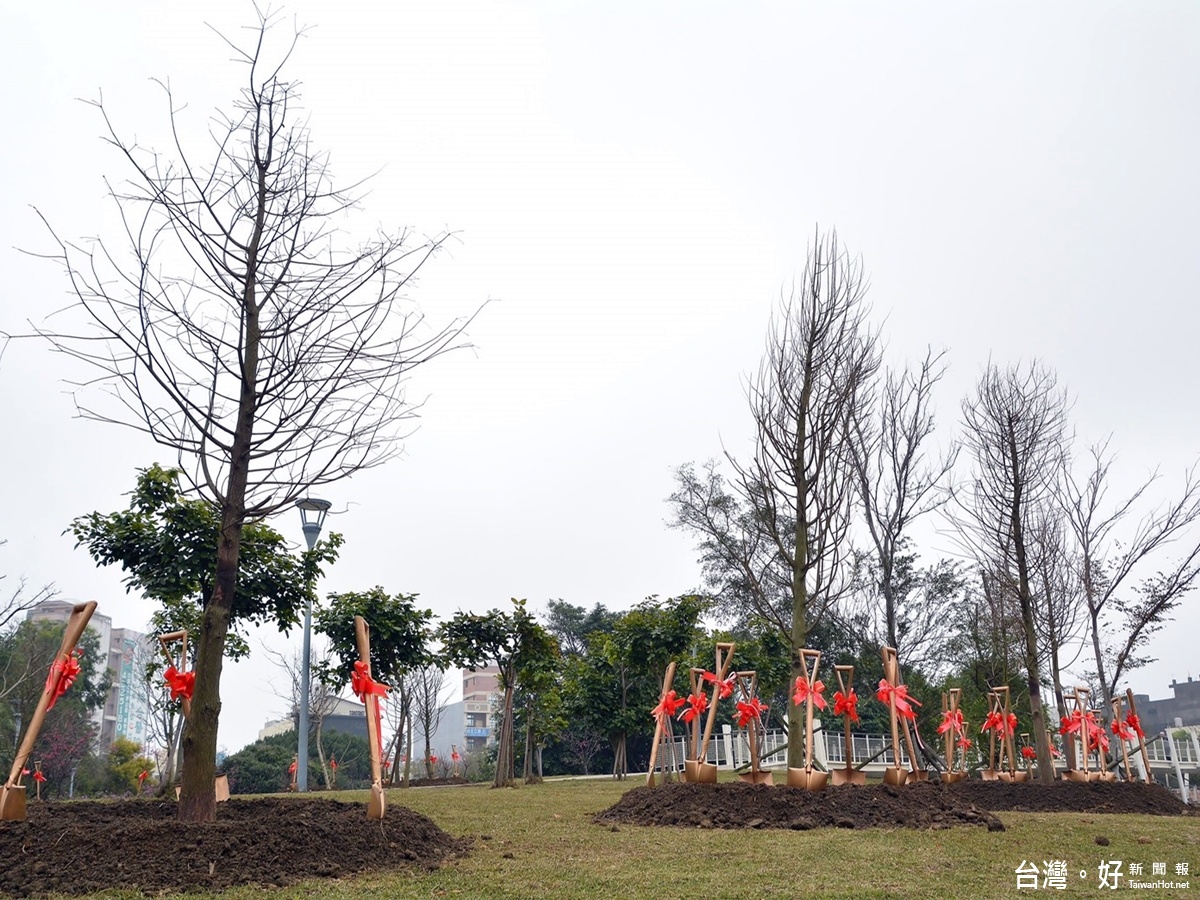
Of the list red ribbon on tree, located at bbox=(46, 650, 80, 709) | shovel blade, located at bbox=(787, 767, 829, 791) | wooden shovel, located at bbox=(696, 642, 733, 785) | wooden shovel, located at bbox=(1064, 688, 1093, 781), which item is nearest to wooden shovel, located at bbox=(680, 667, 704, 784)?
wooden shovel, located at bbox=(696, 642, 733, 785)

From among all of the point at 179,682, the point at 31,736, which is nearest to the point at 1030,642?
the point at 179,682

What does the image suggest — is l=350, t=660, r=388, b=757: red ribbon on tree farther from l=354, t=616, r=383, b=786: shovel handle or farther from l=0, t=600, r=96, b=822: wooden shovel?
l=0, t=600, r=96, b=822: wooden shovel

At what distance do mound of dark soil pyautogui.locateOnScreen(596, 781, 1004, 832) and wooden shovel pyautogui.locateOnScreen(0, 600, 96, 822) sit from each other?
4.76 metres

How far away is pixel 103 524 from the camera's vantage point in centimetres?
1142

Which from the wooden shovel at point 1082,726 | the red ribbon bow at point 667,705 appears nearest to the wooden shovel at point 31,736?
the red ribbon bow at point 667,705

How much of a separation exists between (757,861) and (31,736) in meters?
A: 4.73

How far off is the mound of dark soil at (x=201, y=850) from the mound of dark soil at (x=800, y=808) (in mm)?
2548

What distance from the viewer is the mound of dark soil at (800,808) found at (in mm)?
7449

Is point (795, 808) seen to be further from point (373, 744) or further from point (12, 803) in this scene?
point (12, 803)

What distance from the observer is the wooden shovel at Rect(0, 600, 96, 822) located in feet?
17.8

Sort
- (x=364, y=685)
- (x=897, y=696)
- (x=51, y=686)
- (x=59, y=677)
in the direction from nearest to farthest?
(x=51, y=686), (x=59, y=677), (x=364, y=685), (x=897, y=696)

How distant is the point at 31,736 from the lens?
5.67m

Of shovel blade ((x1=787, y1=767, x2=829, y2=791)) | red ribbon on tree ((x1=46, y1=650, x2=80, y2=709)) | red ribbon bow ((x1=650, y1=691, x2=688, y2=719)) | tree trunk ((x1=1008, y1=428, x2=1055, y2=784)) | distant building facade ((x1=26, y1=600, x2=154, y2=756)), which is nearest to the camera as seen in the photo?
red ribbon on tree ((x1=46, y1=650, x2=80, y2=709))

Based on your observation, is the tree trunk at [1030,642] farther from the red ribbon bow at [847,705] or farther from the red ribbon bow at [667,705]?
the red ribbon bow at [667,705]
